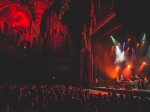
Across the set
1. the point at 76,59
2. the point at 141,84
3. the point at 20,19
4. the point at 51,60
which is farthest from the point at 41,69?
the point at 141,84

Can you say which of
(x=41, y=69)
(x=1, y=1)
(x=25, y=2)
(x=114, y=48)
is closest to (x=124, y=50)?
(x=114, y=48)

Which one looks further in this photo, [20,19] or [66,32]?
[66,32]

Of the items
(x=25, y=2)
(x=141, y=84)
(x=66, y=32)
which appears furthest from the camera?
(x=66, y=32)

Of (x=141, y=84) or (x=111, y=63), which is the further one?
(x=111, y=63)

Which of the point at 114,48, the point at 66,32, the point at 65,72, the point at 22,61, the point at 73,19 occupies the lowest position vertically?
the point at 65,72

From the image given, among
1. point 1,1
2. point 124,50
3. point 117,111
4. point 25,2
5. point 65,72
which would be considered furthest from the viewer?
point 65,72

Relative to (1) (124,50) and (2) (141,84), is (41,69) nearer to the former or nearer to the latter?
(1) (124,50)

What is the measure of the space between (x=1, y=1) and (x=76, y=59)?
11.8m

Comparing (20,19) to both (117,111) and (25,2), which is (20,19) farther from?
(117,111)

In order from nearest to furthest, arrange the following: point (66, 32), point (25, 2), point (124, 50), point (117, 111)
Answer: point (117, 111), point (25, 2), point (124, 50), point (66, 32)

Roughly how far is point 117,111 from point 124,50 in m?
17.3

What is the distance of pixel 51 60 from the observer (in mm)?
21828

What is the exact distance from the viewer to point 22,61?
21.8 m

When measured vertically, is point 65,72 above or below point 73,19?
below
